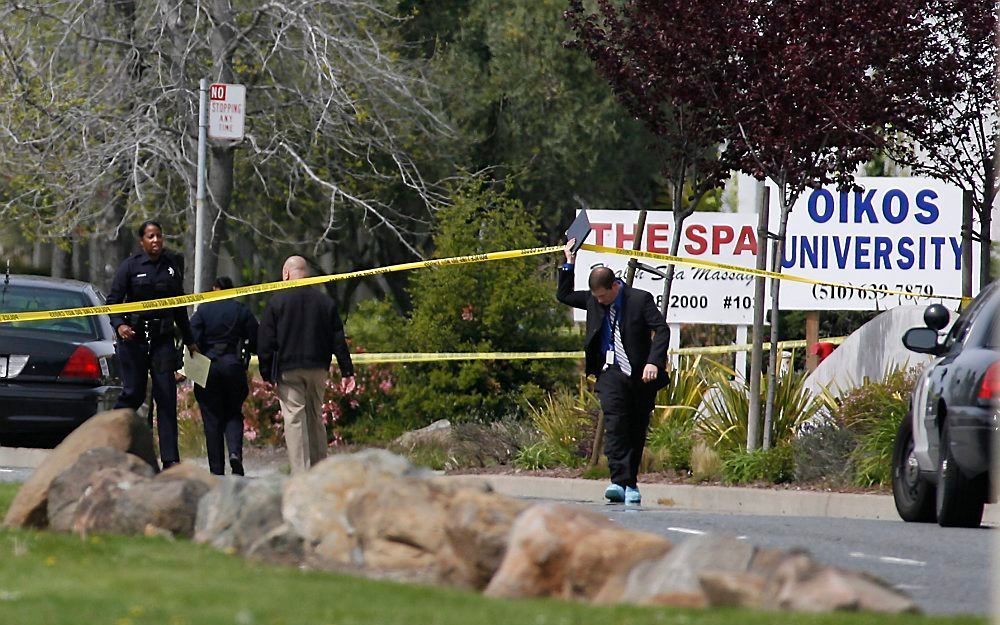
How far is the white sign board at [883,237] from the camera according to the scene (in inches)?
724

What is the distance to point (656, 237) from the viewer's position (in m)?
19.9

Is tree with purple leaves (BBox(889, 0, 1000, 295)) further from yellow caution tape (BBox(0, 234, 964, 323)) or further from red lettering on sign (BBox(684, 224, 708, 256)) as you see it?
red lettering on sign (BBox(684, 224, 708, 256))

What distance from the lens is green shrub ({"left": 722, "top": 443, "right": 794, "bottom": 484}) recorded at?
1436 cm

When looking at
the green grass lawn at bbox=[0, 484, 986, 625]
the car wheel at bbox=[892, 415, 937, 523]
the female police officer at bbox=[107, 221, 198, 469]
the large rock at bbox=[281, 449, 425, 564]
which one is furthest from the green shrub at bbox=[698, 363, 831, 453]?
the green grass lawn at bbox=[0, 484, 986, 625]

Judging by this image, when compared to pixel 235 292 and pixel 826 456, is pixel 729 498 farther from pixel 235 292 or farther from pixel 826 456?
pixel 235 292

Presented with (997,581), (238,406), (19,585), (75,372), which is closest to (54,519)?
(19,585)

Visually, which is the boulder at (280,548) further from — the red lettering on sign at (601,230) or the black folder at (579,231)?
the red lettering on sign at (601,230)

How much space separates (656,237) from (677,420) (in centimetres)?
401

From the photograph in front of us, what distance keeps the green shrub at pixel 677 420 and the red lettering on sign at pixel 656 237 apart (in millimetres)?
2772

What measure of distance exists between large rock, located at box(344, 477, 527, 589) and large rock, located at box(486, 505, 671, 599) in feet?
0.72

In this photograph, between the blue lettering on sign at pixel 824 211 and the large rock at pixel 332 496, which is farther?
the blue lettering on sign at pixel 824 211

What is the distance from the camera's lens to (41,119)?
23156mm

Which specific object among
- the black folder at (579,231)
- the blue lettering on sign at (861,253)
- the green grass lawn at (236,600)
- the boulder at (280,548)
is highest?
the blue lettering on sign at (861,253)

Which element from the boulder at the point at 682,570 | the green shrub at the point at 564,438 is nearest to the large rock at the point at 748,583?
the boulder at the point at 682,570
